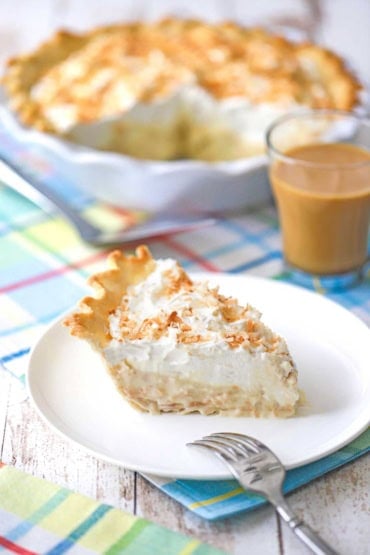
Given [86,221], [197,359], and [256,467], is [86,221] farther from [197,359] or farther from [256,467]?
[256,467]

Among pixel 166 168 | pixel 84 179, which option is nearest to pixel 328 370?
pixel 166 168

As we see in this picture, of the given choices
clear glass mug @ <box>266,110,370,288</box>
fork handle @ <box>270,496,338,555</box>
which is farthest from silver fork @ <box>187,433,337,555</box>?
clear glass mug @ <box>266,110,370,288</box>

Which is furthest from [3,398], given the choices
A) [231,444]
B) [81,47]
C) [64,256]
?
[81,47]

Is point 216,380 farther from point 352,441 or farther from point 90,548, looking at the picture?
point 90,548

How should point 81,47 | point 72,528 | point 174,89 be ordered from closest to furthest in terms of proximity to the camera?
1. point 72,528
2. point 174,89
3. point 81,47

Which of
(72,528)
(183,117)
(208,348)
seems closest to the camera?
(72,528)
